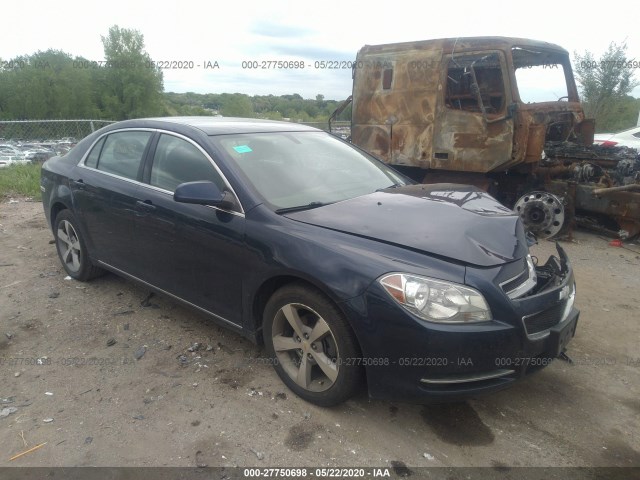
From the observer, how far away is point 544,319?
2.60 meters

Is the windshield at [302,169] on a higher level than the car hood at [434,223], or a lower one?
higher

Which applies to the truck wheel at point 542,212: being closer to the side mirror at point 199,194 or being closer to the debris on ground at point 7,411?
the side mirror at point 199,194

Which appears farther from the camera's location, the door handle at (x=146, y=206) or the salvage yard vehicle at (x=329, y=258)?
the door handle at (x=146, y=206)

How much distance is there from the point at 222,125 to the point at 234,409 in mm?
2093

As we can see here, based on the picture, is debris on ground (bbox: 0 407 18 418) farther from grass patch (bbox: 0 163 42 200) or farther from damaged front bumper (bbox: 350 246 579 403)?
grass patch (bbox: 0 163 42 200)

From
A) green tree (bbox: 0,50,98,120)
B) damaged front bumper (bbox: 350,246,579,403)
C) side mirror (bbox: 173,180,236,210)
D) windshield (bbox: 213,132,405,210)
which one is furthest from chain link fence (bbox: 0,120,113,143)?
green tree (bbox: 0,50,98,120)

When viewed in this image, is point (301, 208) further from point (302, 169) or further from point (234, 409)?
point (234, 409)

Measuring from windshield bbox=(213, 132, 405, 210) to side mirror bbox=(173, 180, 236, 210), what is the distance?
9.8 inches

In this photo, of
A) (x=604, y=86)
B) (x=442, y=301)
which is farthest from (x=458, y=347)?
(x=604, y=86)

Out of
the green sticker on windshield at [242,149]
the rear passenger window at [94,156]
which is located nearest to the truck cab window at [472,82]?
the green sticker on windshield at [242,149]

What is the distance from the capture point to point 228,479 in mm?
2367

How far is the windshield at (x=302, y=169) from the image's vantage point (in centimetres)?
315

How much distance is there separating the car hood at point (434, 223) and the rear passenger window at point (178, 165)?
757mm

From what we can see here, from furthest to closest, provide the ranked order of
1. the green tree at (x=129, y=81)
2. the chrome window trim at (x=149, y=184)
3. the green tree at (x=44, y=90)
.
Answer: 1. the green tree at (x=129, y=81)
2. the green tree at (x=44, y=90)
3. the chrome window trim at (x=149, y=184)
